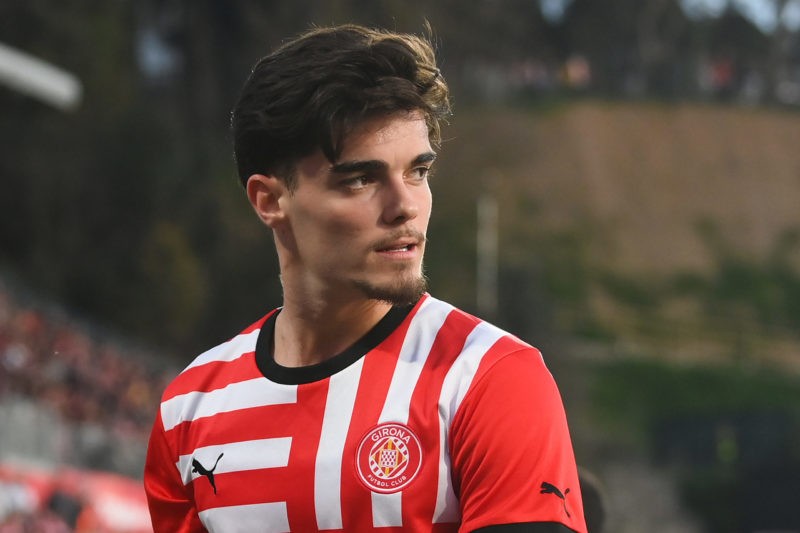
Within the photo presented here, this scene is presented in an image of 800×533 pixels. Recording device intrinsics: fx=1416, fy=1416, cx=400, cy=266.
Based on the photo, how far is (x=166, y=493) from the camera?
314 cm

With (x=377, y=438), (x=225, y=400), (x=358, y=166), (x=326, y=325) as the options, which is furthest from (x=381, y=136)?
(x=225, y=400)

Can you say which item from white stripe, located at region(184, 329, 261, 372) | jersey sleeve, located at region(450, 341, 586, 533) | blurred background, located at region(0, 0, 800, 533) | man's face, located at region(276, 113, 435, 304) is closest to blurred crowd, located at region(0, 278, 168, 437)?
blurred background, located at region(0, 0, 800, 533)

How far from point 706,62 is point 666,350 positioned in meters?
29.9

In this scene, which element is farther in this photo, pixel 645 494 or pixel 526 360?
pixel 645 494

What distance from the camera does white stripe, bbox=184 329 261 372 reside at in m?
3.18

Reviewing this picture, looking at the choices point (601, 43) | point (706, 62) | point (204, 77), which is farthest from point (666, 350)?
point (706, 62)

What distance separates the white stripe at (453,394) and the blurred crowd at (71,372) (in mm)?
13591

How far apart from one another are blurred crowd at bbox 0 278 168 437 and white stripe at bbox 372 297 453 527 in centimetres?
1339

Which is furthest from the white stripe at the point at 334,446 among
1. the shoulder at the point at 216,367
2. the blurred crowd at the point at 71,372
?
the blurred crowd at the point at 71,372

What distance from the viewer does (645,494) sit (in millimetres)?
37500

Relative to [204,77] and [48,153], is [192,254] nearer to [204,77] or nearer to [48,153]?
[48,153]

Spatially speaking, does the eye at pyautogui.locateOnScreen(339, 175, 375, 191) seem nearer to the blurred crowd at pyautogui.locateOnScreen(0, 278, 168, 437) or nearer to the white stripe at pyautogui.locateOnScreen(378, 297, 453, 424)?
the white stripe at pyautogui.locateOnScreen(378, 297, 453, 424)

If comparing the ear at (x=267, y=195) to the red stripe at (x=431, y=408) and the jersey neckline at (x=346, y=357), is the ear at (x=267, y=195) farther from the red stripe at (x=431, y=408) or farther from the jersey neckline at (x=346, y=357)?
the red stripe at (x=431, y=408)

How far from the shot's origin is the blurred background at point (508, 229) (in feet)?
69.0
